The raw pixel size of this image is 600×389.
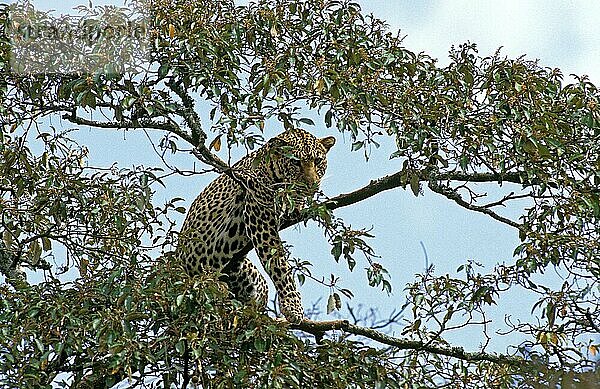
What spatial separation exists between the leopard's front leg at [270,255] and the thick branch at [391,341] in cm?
16

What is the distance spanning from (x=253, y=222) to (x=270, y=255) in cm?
24

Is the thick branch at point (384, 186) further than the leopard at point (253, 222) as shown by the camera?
No

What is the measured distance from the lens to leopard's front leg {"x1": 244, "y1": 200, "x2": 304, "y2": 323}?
4.53 m

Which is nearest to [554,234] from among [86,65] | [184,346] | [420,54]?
[420,54]

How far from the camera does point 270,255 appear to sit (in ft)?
15.0

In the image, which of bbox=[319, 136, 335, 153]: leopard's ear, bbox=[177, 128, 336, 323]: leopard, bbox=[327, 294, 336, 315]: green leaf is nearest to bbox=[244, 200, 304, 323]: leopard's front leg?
bbox=[177, 128, 336, 323]: leopard

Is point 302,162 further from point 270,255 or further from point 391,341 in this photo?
point 391,341

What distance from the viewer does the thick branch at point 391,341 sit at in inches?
161

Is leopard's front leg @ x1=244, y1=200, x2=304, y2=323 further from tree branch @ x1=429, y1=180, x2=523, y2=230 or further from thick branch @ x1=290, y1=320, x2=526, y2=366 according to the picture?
tree branch @ x1=429, y1=180, x2=523, y2=230

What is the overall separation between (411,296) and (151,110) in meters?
1.19

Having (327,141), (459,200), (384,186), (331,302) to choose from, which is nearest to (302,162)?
(327,141)

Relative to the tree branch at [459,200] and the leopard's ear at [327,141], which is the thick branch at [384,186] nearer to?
the tree branch at [459,200]

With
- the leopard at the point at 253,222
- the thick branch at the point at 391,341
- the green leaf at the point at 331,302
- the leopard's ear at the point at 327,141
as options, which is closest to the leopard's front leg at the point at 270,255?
the leopard at the point at 253,222

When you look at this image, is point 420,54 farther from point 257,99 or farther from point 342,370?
point 342,370
